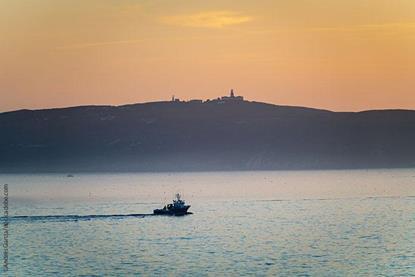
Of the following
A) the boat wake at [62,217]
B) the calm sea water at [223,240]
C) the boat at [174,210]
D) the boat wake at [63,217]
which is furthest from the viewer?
the boat at [174,210]

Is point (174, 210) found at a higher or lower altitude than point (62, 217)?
higher

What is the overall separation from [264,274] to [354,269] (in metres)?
7.50

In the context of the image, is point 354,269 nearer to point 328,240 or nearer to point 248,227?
point 328,240

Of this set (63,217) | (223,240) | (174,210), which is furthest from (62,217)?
(223,240)

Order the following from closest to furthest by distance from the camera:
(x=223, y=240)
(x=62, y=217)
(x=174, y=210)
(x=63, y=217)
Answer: (x=223, y=240), (x=63, y=217), (x=62, y=217), (x=174, y=210)

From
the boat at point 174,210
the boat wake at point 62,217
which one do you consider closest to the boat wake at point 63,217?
the boat wake at point 62,217

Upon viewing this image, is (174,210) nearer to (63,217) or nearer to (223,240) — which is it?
(63,217)

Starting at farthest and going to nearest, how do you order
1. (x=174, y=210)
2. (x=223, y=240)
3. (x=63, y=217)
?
1. (x=174, y=210)
2. (x=63, y=217)
3. (x=223, y=240)

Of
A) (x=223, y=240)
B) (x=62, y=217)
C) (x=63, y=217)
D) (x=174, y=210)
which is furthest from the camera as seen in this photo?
(x=174, y=210)

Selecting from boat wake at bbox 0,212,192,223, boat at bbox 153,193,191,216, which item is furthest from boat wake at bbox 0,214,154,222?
boat at bbox 153,193,191,216

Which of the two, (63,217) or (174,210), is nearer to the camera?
(63,217)

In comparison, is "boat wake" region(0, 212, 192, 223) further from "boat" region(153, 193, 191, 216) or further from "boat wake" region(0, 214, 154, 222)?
"boat" region(153, 193, 191, 216)

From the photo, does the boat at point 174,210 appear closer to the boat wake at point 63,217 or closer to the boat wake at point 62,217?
the boat wake at point 62,217

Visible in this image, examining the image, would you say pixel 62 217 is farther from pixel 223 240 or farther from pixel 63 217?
pixel 223 240
